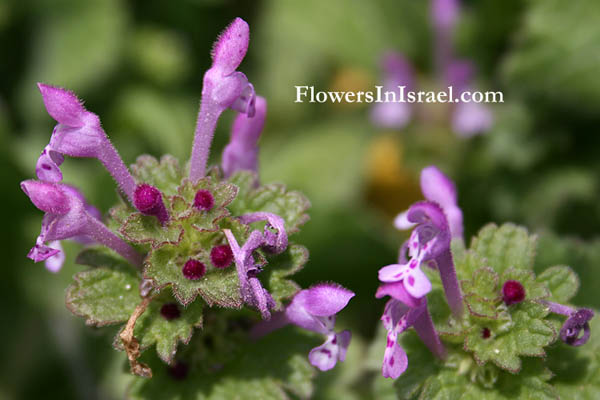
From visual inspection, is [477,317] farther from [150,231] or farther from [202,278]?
[150,231]

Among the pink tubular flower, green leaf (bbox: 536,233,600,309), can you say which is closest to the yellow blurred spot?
green leaf (bbox: 536,233,600,309)

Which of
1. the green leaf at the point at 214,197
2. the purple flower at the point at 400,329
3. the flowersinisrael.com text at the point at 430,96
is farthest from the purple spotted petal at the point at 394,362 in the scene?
the flowersinisrael.com text at the point at 430,96

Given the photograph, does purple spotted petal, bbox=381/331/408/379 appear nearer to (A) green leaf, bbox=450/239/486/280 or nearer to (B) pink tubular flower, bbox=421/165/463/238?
(A) green leaf, bbox=450/239/486/280

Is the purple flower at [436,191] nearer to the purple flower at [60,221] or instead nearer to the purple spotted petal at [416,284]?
the purple spotted petal at [416,284]

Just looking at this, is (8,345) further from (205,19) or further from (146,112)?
(205,19)

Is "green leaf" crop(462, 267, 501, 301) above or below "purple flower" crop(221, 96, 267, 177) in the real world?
below

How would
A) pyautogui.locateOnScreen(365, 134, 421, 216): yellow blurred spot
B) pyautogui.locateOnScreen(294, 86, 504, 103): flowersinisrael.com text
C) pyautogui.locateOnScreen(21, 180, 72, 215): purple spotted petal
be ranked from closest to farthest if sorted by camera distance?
pyautogui.locateOnScreen(21, 180, 72, 215): purple spotted petal, pyautogui.locateOnScreen(294, 86, 504, 103): flowersinisrael.com text, pyautogui.locateOnScreen(365, 134, 421, 216): yellow blurred spot
